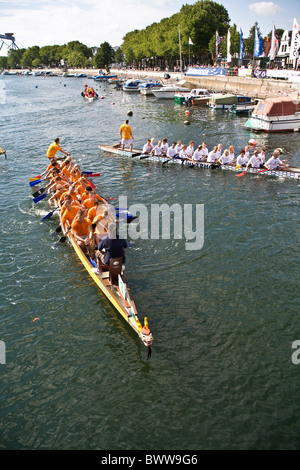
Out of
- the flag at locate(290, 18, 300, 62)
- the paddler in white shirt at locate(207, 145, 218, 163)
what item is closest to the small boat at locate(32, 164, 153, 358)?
the paddler in white shirt at locate(207, 145, 218, 163)

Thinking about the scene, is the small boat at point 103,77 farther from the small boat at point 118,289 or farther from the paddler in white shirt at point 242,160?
the small boat at point 118,289

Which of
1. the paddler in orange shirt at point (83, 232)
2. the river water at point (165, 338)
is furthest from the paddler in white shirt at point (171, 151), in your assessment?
the paddler in orange shirt at point (83, 232)

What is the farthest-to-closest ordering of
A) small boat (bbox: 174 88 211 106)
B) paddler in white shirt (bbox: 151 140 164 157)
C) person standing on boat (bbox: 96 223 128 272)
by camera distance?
small boat (bbox: 174 88 211 106) < paddler in white shirt (bbox: 151 140 164 157) < person standing on boat (bbox: 96 223 128 272)

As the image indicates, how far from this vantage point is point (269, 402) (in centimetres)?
811

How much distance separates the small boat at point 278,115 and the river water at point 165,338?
17950 millimetres

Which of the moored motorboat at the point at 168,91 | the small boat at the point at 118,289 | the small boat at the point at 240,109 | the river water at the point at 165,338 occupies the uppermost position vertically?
the moored motorboat at the point at 168,91

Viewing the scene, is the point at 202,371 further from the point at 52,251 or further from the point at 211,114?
the point at 211,114

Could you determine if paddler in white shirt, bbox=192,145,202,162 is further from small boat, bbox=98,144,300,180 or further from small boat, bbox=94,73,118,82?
small boat, bbox=94,73,118,82

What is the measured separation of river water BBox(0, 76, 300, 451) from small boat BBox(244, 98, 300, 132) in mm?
17950

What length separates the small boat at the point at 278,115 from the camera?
3444cm

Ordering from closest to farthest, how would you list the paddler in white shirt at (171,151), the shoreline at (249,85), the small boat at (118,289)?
the small boat at (118,289)
the paddler in white shirt at (171,151)
the shoreline at (249,85)

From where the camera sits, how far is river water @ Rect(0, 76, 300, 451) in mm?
7613

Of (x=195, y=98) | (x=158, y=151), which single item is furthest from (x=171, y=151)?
(x=195, y=98)
